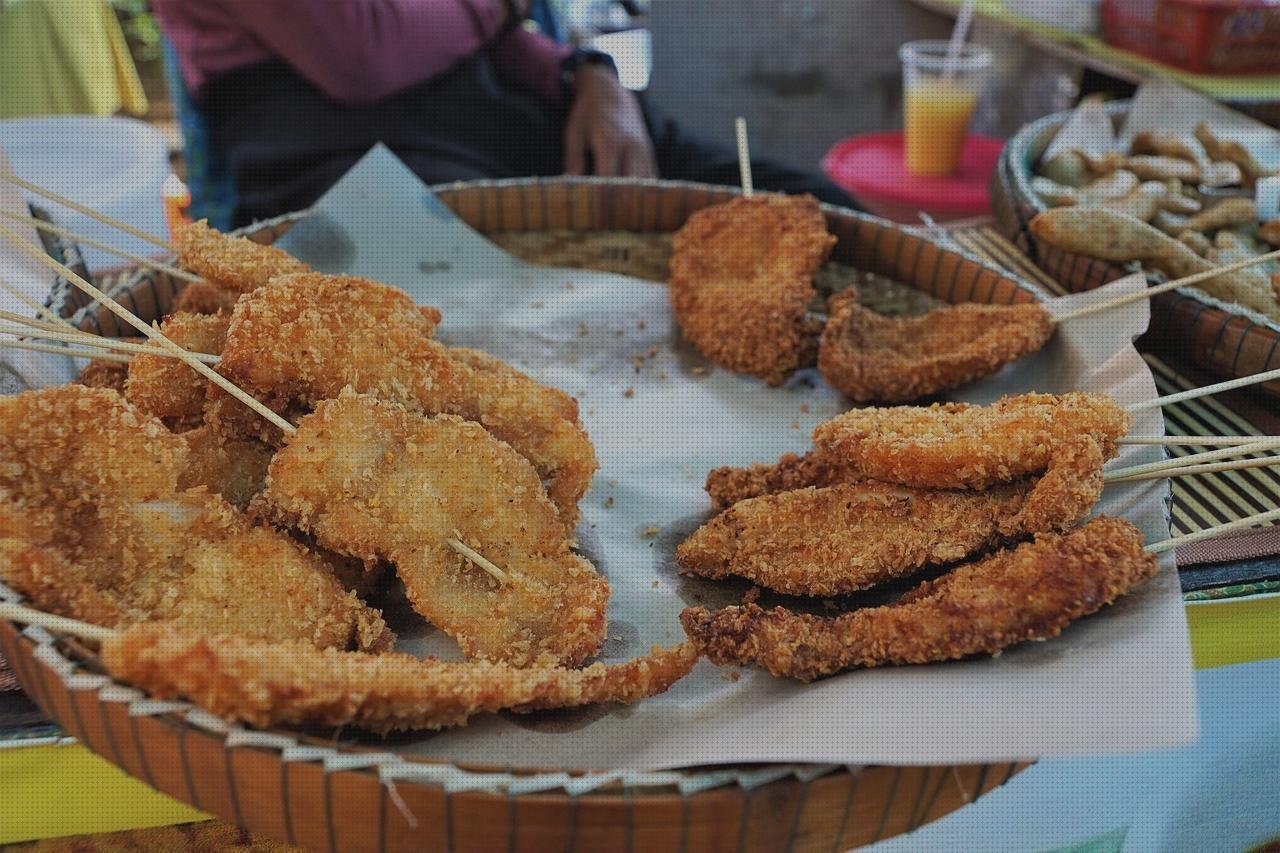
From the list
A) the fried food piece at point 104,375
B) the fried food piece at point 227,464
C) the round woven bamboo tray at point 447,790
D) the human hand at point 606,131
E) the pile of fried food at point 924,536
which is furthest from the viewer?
the human hand at point 606,131

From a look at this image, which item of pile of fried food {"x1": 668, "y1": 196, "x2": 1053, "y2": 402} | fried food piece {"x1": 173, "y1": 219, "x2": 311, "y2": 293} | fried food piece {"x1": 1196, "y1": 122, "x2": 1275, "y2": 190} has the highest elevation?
fried food piece {"x1": 173, "y1": 219, "x2": 311, "y2": 293}

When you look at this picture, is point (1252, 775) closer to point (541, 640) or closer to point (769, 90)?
point (541, 640)

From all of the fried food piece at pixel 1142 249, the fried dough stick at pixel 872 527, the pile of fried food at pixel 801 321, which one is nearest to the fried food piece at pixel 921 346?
the pile of fried food at pixel 801 321

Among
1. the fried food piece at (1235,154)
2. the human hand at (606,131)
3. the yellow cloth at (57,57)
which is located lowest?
the yellow cloth at (57,57)

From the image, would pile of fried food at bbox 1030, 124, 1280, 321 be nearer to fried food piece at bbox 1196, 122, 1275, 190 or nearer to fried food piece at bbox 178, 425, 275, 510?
fried food piece at bbox 1196, 122, 1275, 190

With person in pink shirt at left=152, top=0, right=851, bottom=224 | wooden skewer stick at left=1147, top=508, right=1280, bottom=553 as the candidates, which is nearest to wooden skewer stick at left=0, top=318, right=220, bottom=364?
wooden skewer stick at left=1147, top=508, right=1280, bottom=553

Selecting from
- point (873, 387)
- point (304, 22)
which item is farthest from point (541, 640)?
point (304, 22)

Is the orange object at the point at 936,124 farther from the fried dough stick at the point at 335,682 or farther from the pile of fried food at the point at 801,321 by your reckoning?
the fried dough stick at the point at 335,682
